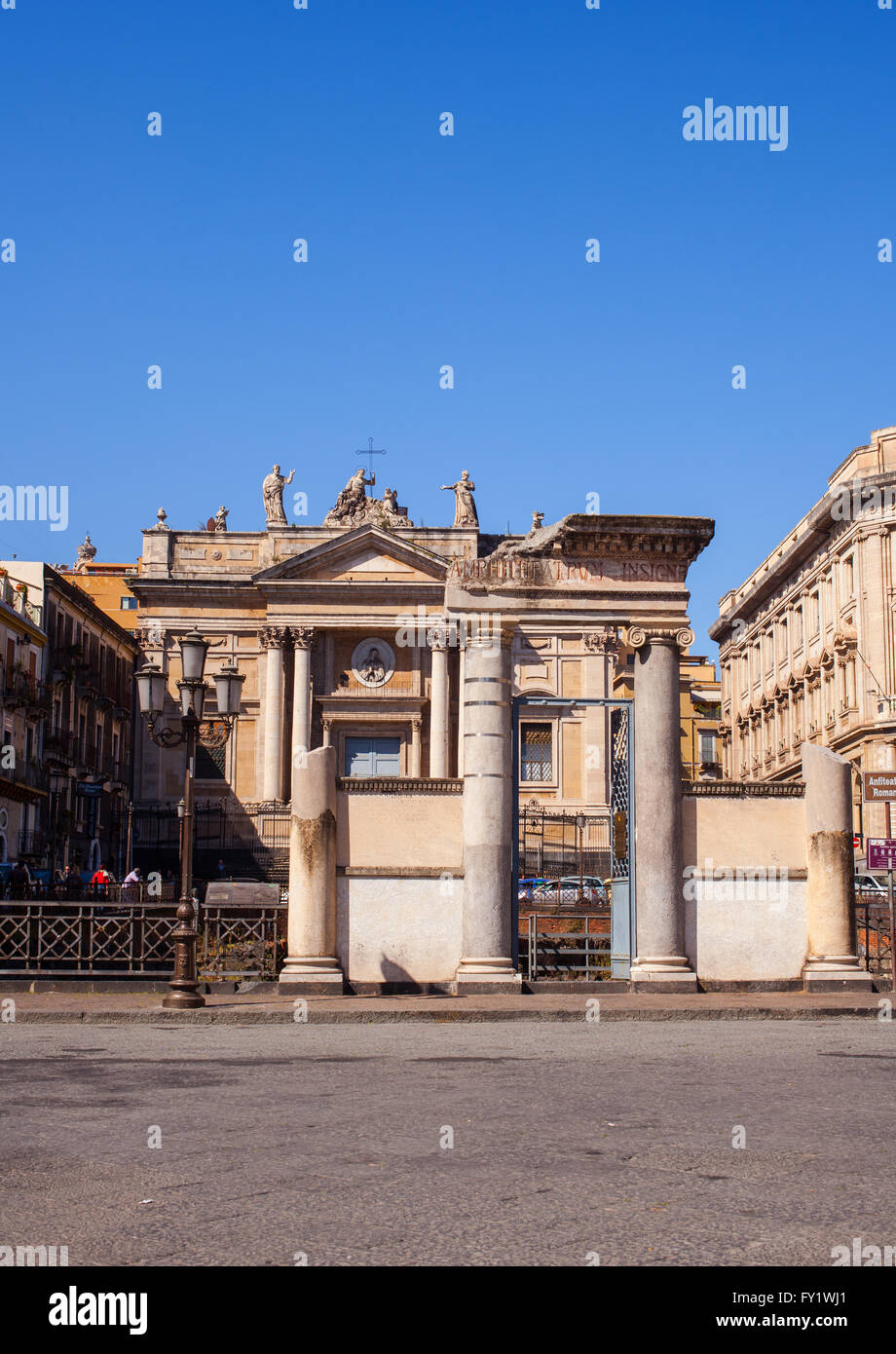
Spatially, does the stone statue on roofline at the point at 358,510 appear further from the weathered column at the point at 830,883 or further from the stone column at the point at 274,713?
the weathered column at the point at 830,883

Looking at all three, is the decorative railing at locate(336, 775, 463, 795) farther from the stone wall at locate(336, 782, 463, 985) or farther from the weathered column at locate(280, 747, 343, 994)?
the weathered column at locate(280, 747, 343, 994)

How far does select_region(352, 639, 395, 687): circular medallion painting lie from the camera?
57.9 meters

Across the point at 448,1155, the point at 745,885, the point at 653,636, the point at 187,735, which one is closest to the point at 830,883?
the point at 745,885

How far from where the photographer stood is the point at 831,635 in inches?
2378

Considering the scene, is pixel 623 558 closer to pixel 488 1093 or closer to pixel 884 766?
pixel 488 1093

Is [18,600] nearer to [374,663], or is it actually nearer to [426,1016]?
[374,663]

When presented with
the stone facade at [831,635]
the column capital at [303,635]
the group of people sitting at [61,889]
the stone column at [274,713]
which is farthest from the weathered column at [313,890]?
the column capital at [303,635]

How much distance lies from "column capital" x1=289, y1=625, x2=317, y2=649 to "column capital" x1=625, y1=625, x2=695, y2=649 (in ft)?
128

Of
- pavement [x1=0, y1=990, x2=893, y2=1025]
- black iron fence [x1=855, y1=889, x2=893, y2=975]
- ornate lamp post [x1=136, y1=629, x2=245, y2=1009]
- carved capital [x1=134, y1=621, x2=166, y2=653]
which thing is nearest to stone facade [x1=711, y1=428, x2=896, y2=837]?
black iron fence [x1=855, y1=889, x2=893, y2=975]

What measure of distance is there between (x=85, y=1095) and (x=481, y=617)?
987 centimetres

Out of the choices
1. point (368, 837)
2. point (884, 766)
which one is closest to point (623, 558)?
point (368, 837)

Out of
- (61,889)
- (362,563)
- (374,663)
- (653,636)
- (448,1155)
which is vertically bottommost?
(448,1155)

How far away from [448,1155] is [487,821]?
35.6ft

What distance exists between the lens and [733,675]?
82.1 m
